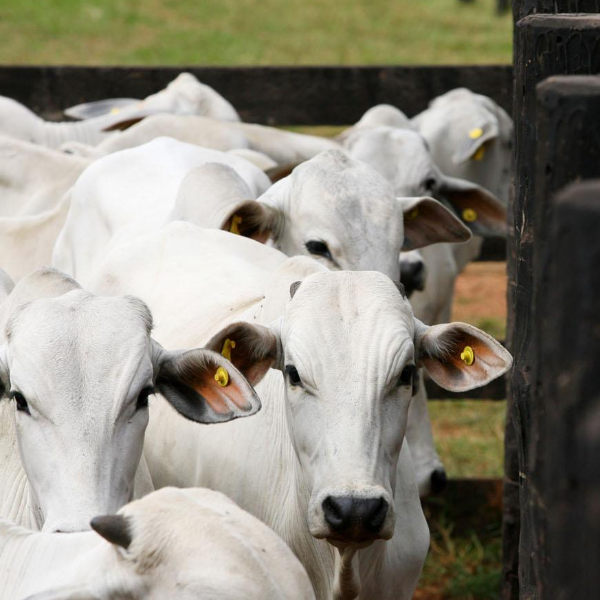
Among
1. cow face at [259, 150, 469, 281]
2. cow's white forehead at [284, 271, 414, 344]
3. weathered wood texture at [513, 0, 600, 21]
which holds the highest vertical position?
weathered wood texture at [513, 0, 600, 21]

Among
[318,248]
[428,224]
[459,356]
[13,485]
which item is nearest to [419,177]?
[428,224]

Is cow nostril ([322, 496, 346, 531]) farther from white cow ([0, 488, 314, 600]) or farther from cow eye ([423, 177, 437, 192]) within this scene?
cow eye ([423, 177, 437, 192])

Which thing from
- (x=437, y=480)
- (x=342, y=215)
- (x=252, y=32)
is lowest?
(x=252, y=32)

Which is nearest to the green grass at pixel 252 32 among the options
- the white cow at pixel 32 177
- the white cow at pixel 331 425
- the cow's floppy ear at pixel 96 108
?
the cow's floppy ear at pixel 96 108

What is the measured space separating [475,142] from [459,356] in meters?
3.72

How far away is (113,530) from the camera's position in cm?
203

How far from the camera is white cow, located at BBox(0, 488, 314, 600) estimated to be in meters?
1.99

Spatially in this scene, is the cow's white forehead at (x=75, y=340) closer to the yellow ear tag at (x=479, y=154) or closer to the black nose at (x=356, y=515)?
the black nose at (x=356, y=515)

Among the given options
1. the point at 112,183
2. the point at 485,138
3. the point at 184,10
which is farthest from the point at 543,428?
the point at 184,10

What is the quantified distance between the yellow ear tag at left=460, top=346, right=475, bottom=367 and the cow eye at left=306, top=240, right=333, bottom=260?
4.01 feet

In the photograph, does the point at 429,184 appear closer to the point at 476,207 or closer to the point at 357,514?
the point at 476,207

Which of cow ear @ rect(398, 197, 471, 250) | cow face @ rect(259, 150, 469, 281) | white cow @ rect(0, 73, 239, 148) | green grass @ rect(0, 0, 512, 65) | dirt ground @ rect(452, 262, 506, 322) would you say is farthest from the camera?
green grass @ rect(0, 0, 512, 65)

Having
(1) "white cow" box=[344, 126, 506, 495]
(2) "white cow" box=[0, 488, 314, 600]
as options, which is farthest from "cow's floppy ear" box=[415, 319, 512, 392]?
(1) "white cow" box=[344, 126, 506, 495]

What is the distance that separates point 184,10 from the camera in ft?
68.8
